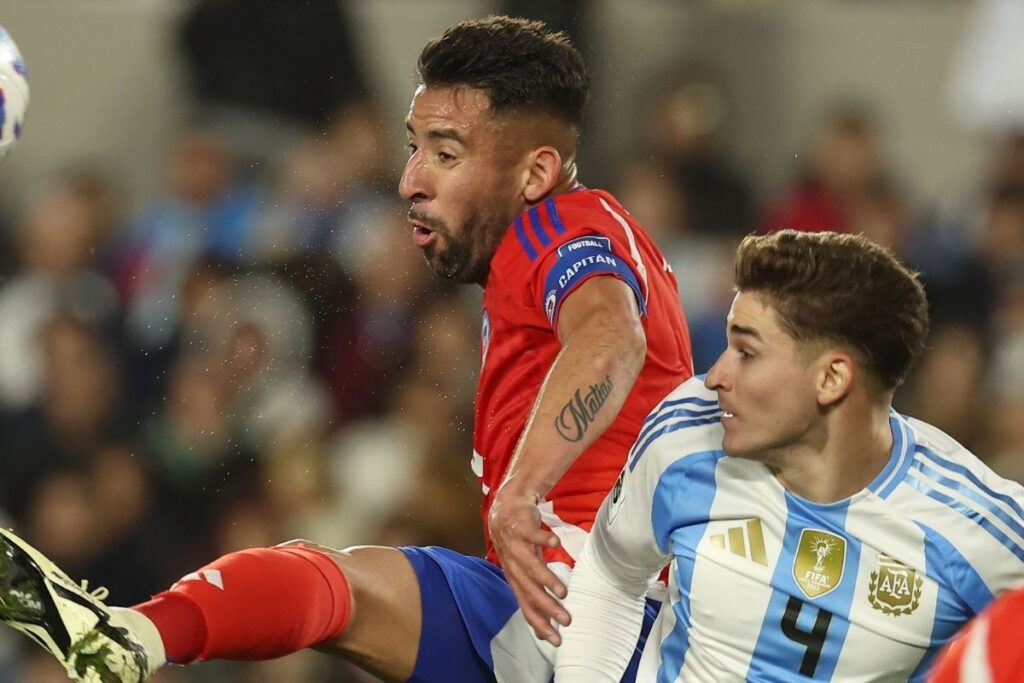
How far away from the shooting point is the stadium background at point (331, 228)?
6.12 metres

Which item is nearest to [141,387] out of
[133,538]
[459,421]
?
[133,538]

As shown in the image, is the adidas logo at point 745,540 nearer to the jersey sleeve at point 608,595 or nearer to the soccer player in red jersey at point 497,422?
the jersey sleeve at point 608,595

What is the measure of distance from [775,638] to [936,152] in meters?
5.22

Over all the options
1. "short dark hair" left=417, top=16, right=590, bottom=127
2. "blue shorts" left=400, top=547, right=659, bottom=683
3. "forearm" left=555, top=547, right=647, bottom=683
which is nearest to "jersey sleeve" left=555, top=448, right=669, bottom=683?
"forearm" left=555, top=547, right=647, bottom=683

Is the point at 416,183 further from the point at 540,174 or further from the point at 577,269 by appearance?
the point at 577,269

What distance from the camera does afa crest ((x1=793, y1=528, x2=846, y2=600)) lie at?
9.82ft

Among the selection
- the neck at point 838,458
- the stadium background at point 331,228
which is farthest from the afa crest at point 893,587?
the stadium background at point 331,228

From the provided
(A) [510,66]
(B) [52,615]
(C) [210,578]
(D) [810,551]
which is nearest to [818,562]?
(D) [810,551]

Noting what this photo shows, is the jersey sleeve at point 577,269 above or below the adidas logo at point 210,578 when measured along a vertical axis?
above

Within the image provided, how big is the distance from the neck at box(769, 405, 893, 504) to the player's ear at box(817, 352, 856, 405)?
48mm

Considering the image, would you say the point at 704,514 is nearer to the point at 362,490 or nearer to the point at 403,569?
the point at 403,569

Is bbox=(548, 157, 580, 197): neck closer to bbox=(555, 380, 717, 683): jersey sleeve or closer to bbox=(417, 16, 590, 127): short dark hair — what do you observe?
bbox=(417, 16, 590, 127): short dark hair

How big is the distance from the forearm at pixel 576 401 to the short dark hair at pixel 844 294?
0.86 ft

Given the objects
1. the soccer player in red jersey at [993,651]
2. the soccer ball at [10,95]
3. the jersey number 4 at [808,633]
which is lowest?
the jersey number 4 at [808,633]
